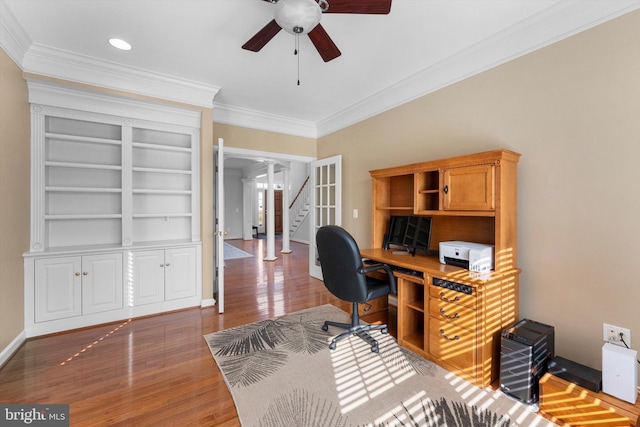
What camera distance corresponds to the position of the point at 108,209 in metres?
3.19

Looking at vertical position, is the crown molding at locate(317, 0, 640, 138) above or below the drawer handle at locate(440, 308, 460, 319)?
above

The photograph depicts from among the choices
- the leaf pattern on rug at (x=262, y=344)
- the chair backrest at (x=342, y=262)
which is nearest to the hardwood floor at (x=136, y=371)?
the leaf pattern on rug at (x=262, y=344)

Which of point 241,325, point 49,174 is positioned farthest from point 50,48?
point 241,325

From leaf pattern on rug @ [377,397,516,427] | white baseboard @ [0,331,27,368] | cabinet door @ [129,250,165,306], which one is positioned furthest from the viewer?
cabinet door @ [129,250,165,306]

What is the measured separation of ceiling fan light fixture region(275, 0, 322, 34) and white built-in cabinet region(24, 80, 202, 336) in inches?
88.1

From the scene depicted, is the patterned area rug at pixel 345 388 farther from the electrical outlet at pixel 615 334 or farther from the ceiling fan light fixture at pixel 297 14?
the ceiling fan light fixture at pixel 297 14

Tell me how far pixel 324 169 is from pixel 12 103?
354 centimetres

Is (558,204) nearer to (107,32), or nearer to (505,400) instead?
(505,400)

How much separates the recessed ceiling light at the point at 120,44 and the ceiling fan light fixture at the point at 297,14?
173cm

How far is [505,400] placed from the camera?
1.78 metres

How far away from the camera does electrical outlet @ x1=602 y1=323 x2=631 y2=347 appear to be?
172 centimetres

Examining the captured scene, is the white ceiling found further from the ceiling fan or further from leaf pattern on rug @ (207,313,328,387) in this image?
leaf pattern on rug @ (207,313,328,387)

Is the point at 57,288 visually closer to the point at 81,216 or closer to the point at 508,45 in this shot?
the point at 81,216

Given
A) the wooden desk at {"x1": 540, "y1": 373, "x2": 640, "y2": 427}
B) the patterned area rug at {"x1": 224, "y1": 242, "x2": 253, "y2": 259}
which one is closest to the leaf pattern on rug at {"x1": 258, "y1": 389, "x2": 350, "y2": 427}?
the wooden desk at {"x1": 540, "y1": 373, "x2": 640, "y2": 427}
